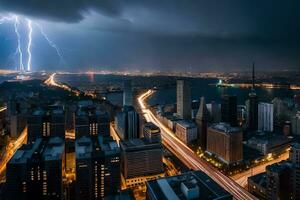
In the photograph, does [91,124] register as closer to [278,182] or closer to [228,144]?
[228,144]

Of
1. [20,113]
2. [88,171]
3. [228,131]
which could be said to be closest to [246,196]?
[228,131]

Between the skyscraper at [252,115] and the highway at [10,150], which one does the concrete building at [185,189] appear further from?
the skyscraper at [252,115]

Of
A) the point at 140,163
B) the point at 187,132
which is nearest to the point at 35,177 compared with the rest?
the point at 140,163

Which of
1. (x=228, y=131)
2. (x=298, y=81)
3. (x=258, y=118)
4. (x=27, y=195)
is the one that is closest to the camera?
(x=27, y=195)

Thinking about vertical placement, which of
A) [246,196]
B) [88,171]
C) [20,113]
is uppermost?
[20,113]

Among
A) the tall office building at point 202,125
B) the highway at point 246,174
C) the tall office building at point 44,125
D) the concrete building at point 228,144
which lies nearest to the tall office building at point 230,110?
the tall office building at point 202,125

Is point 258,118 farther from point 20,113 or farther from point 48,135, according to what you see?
point 20,113
